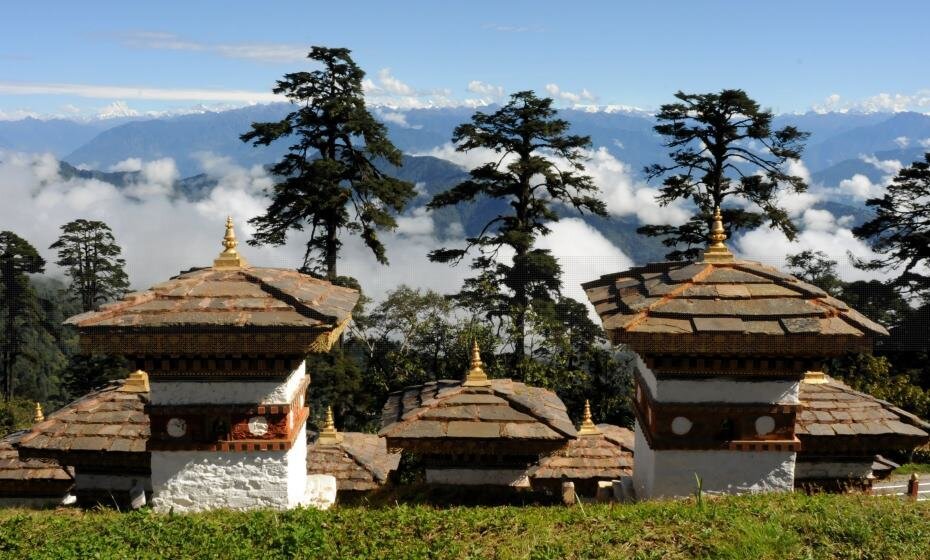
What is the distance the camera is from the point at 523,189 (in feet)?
90.8

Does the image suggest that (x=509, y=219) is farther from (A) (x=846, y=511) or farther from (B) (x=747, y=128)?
(A) (x=846, y=511)

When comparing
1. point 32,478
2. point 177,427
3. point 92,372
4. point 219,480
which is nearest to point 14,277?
point 92,372

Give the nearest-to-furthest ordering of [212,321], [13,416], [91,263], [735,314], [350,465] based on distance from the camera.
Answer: [212,321], [735,314], [350,465], [13,416], [91,263]

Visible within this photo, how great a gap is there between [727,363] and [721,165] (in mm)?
20615

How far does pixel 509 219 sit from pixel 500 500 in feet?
66.1

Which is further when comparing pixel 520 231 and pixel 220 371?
pixel 520 231

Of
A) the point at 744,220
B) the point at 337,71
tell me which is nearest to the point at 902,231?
the point at 744,220

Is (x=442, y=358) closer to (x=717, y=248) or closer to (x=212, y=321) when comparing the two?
(x=717, y=248)

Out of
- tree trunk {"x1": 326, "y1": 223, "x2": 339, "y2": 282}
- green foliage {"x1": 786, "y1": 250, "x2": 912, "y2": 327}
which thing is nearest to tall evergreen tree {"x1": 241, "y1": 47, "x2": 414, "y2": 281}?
tree trunk {"x1": 326, "y1": 223, "x2": 339, "y2": 282}

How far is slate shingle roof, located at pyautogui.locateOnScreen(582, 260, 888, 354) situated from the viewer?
Result: 7316 mm

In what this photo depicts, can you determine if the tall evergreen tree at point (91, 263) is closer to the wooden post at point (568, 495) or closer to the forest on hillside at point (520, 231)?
the forest on hillside at point (520, 231)

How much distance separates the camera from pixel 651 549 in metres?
6.26

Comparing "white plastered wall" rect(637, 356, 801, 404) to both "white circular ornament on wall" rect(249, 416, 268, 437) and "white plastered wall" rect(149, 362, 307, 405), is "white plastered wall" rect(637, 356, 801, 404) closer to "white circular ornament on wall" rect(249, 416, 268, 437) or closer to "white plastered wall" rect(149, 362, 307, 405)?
"white plastered wall" rect(149, 362, 307, 405)

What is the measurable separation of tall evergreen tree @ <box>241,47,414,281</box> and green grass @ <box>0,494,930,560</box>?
1866 cm
